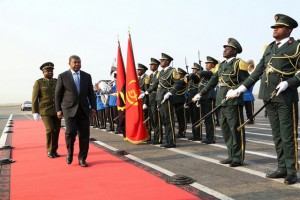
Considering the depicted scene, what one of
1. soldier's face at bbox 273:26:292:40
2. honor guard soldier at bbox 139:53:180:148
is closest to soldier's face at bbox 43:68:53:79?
honor guard soldier at bbox 139:53:180:148

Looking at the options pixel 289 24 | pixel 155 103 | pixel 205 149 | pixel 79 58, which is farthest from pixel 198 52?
pixel 289 24

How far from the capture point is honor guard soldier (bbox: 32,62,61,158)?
753 cm

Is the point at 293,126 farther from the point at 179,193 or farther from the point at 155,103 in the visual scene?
the point at 155,103

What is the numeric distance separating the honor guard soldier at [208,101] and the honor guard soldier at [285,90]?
3200 mm

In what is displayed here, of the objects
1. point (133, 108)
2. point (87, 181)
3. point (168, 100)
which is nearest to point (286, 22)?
point (87, 181)

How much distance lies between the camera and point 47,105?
755 cm

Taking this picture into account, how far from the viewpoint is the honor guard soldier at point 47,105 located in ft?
24.7

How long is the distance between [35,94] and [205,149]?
3918 mm

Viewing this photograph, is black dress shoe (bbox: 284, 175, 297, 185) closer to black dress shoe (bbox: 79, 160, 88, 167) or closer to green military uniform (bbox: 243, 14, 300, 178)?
green military uniform (bbox: 243, 14, 300, 178)

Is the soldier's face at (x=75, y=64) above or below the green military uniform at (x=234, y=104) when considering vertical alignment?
above

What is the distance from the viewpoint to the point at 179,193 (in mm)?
4352

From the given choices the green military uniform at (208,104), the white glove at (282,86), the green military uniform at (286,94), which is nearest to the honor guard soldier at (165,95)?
the green military uniform at (208,104)

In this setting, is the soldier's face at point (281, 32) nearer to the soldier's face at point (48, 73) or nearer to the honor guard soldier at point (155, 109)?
the honor guard soldier at point (155, 109)

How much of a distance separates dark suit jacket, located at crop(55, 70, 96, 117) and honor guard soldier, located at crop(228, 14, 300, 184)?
10.8ft
